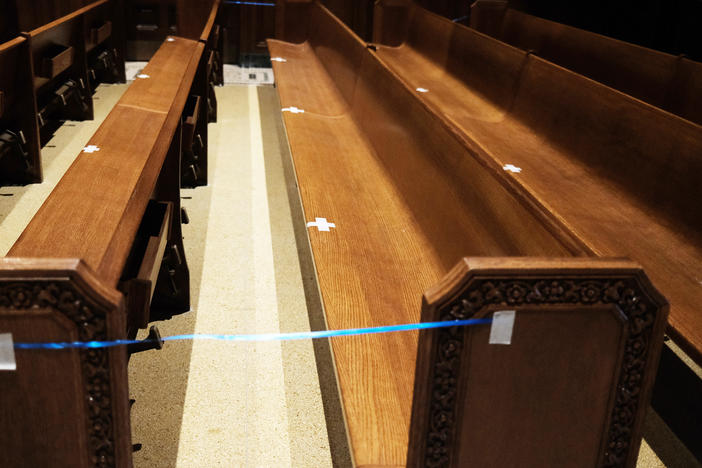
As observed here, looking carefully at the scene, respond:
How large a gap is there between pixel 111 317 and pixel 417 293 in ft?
3.77

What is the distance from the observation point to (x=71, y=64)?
5.20 m

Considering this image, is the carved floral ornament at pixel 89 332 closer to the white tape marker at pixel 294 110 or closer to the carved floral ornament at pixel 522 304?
the carved floral ornament at pixel 522 304

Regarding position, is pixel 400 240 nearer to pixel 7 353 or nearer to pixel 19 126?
pixel 7 353

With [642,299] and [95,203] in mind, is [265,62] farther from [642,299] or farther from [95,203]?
[642,299]

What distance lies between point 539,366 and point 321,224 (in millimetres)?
1407

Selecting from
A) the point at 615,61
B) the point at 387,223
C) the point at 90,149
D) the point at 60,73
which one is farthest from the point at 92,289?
the point at 60,73

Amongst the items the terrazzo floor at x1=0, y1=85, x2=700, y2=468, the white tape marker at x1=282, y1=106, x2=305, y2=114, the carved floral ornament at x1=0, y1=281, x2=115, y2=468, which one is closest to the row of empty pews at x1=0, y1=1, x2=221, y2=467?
the carved floral ornament at x1=0, y1=281, x2=115, y2=468

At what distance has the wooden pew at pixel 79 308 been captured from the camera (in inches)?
50.3

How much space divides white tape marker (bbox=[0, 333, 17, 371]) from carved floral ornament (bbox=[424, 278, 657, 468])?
764 millimetres

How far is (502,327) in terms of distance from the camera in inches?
53.1

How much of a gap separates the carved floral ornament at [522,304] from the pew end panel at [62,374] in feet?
1.92

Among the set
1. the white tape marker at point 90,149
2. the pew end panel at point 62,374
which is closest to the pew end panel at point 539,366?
the pew end panel at point 62,374

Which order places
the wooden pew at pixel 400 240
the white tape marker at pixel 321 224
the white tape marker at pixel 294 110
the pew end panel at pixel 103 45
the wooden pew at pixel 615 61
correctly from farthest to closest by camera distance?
the pew end panel at pixel 103 45 → the white tape marker at pixel 294 110 → the wooden pew at pixel 615 61 → the white tape marker at pixel 321 224 → the wooden pew at pixel 400 240

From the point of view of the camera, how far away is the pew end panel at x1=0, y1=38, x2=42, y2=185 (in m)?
3.96
